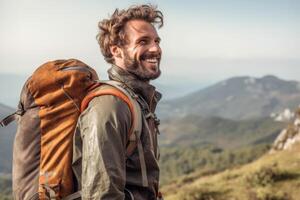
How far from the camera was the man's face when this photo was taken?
4246mm

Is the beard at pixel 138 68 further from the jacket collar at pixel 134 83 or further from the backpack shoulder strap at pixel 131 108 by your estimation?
the backpack shoulder strap at pixel 131 108

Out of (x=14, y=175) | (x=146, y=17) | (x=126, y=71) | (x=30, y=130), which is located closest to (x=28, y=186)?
(x=14, y=175)

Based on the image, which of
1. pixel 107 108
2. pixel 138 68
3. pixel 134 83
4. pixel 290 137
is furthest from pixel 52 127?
pixel 290 137

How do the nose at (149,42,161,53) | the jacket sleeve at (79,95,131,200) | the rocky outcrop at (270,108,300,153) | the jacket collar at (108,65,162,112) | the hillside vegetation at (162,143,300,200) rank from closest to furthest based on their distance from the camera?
1. the jacket sleeve at (79,95,131,200)
2. the jacket collar at (108,65,162,112)
3. the nose at (149,42,161,53)
4. the hillside vegetation at (162,143,300,200)
5. the rocky outcrop at (270,108,300,153)

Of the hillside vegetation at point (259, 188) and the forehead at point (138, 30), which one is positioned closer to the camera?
the forehead at point (138, 30)

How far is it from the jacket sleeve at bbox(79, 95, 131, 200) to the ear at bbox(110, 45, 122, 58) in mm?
856

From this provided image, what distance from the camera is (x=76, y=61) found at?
4.09 metres

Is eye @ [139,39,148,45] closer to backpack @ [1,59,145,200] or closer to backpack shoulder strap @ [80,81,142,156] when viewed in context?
backpack @ [1,59,145,200]

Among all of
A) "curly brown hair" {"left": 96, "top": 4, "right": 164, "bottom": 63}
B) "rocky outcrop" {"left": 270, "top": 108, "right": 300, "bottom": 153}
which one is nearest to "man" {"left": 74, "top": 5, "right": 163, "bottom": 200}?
"curly brown hair" {"left": 96, "top": 4, "right": 164, "bottom": 63}

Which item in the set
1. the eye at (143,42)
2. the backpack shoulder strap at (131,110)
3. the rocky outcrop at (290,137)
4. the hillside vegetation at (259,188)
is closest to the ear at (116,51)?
the eye at (143,42)

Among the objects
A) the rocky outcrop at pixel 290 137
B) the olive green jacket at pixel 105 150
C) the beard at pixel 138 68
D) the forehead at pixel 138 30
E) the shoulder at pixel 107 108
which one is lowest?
the rocky outcrop at pixel 290 137

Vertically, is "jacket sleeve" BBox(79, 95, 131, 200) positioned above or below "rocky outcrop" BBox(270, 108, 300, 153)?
above

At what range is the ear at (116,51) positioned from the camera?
14.3 ft

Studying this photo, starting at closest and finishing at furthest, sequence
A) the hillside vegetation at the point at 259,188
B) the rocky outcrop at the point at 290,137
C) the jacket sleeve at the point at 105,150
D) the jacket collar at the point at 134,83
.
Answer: the jacket sleeve at the point at 105,150 → the jacket collar at the point at 134,83 → the hillside vegetation at the point at 259,188 → the rocky outcrop at the point at 290,137
